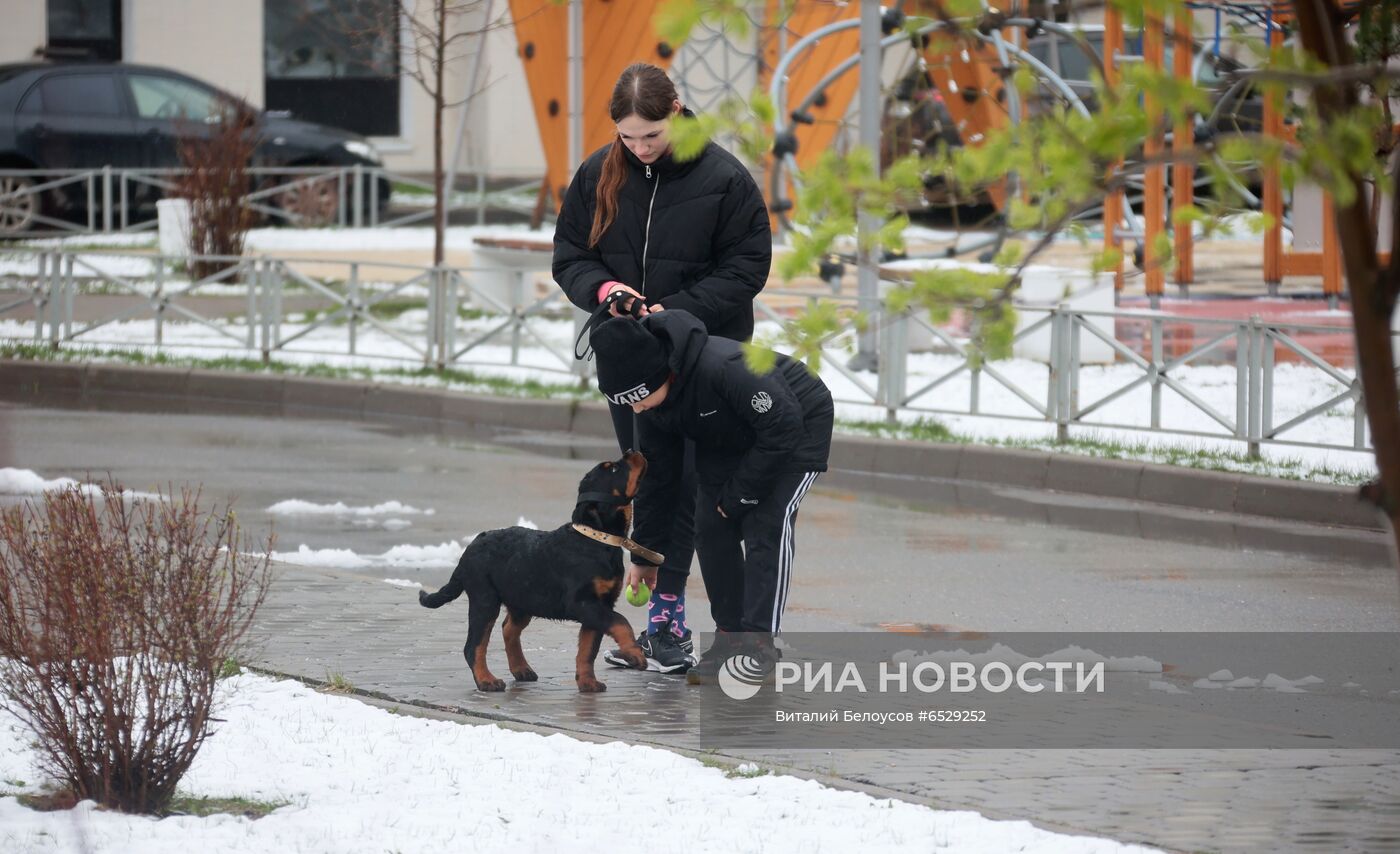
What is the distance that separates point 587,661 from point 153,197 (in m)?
21.0

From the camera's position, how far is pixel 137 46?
31.8 metres

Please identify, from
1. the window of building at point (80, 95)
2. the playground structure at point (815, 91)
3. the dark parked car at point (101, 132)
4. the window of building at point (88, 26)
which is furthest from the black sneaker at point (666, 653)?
the window of building at point (88, 26)

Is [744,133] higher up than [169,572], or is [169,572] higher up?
[744,133]

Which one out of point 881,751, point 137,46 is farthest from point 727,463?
point 137,46

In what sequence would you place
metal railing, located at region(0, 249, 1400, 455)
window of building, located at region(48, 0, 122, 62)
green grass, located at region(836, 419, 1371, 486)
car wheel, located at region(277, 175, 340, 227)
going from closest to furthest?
green grass, located at region(836, 419, 1371, 486), metal railing, located at region(0, 249, 1400, 455), car wheel, located at region(277, 175, 340, 227), window of building, located at region(48, 0, 122, 62)

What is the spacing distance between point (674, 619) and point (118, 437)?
7.72m

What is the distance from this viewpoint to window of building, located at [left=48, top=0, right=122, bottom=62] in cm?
3173

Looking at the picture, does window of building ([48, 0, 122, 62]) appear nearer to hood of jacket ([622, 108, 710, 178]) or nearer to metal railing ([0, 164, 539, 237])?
metal railing ([0, 164, 539, 237])

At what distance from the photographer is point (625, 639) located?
6.40m

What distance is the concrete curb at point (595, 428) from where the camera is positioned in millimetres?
11336

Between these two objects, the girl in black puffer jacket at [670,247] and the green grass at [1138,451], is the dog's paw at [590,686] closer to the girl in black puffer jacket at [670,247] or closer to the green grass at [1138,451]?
the girl in black puffer jacket at [670,247]

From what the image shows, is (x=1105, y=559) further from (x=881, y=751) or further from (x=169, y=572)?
(x=169, y=572)

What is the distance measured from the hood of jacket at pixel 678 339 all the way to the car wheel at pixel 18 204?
63.1 feet

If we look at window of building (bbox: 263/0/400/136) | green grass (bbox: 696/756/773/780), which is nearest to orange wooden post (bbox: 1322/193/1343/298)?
green grass (bbox: 696/756/773/780)
